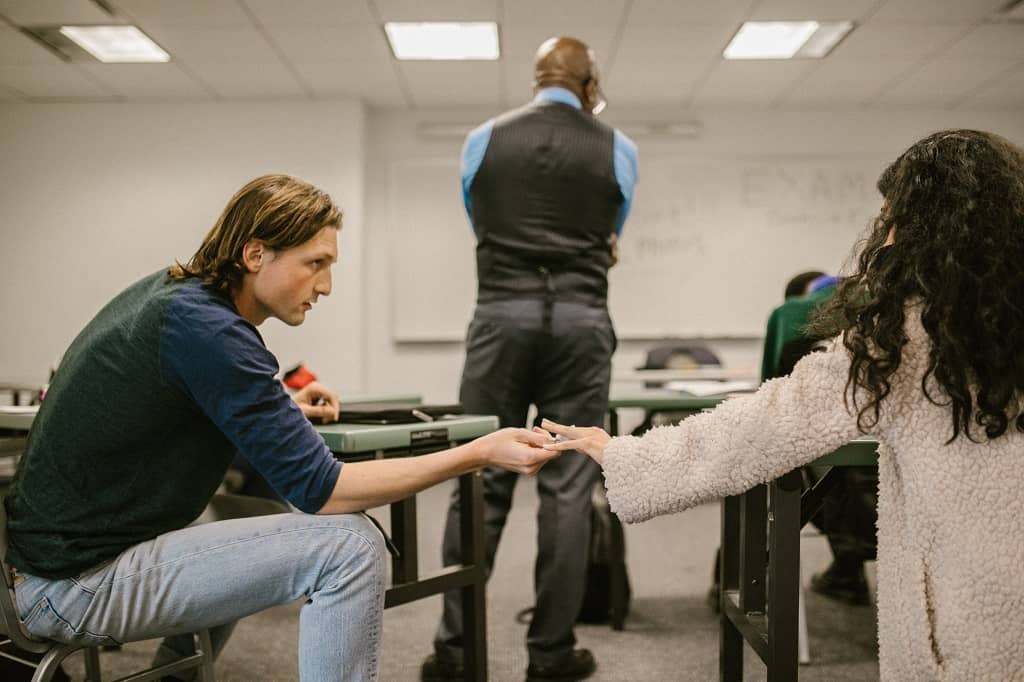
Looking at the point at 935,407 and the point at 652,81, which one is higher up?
the point at 652,81

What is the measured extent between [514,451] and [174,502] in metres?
0.50

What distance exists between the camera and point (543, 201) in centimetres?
170

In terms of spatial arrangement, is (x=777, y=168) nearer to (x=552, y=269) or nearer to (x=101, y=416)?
(x=552, y=269)

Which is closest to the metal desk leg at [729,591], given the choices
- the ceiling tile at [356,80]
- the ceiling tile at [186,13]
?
the ceiling tile at [186,13]

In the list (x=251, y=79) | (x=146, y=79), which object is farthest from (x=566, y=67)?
(x=146, y=79)

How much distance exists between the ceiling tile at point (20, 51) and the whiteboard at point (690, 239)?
1.99m

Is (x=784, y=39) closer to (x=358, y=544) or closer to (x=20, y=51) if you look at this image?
(x=358, y=544)

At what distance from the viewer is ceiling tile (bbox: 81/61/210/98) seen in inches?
161

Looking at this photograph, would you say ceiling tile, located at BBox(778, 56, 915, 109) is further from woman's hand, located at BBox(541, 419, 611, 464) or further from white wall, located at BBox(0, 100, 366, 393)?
woman's hand, located at BBox(541, 419, 611, 464)

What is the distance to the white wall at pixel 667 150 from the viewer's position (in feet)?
16.0

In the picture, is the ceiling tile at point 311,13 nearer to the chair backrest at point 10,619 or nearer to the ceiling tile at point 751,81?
the ceiling tile at point 751,81

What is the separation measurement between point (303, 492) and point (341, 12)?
3.01m

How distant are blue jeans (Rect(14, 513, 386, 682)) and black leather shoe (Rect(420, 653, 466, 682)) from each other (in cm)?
66

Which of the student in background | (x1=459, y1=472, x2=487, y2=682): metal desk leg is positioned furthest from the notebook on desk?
the student in background
